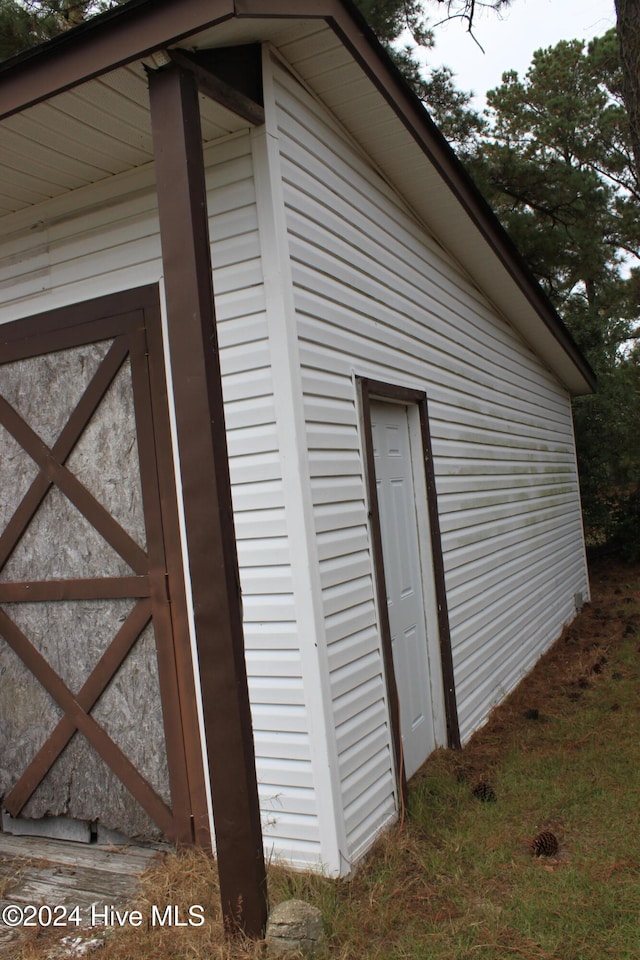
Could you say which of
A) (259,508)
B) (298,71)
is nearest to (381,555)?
(259,508)

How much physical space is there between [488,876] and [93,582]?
7.50 ft

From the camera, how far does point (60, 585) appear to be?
4043 mm

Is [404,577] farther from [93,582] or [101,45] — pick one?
[101,45]

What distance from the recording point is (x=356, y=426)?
4.11 m

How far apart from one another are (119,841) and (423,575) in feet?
7.74

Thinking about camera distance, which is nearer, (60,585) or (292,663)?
(292,663)

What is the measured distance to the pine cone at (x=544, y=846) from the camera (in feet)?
11.7

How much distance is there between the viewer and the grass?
2.90 metres

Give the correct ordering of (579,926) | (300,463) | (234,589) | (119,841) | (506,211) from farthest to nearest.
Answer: (506,211), (119,841), (300,463), (579,926), (234,589)

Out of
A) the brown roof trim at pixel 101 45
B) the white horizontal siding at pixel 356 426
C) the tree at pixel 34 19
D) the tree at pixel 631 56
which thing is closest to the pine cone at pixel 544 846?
the white horizontal siding at pixel 356 426

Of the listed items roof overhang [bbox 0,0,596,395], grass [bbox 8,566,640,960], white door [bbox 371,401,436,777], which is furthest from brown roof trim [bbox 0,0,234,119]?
grass [bbox 8,566,640,960]

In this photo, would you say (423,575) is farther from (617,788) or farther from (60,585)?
(60,585)

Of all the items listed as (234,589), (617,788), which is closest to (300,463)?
(234,589)

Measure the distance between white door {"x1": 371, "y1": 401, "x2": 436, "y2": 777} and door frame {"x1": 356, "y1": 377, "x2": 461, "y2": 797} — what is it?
11 centimetres
